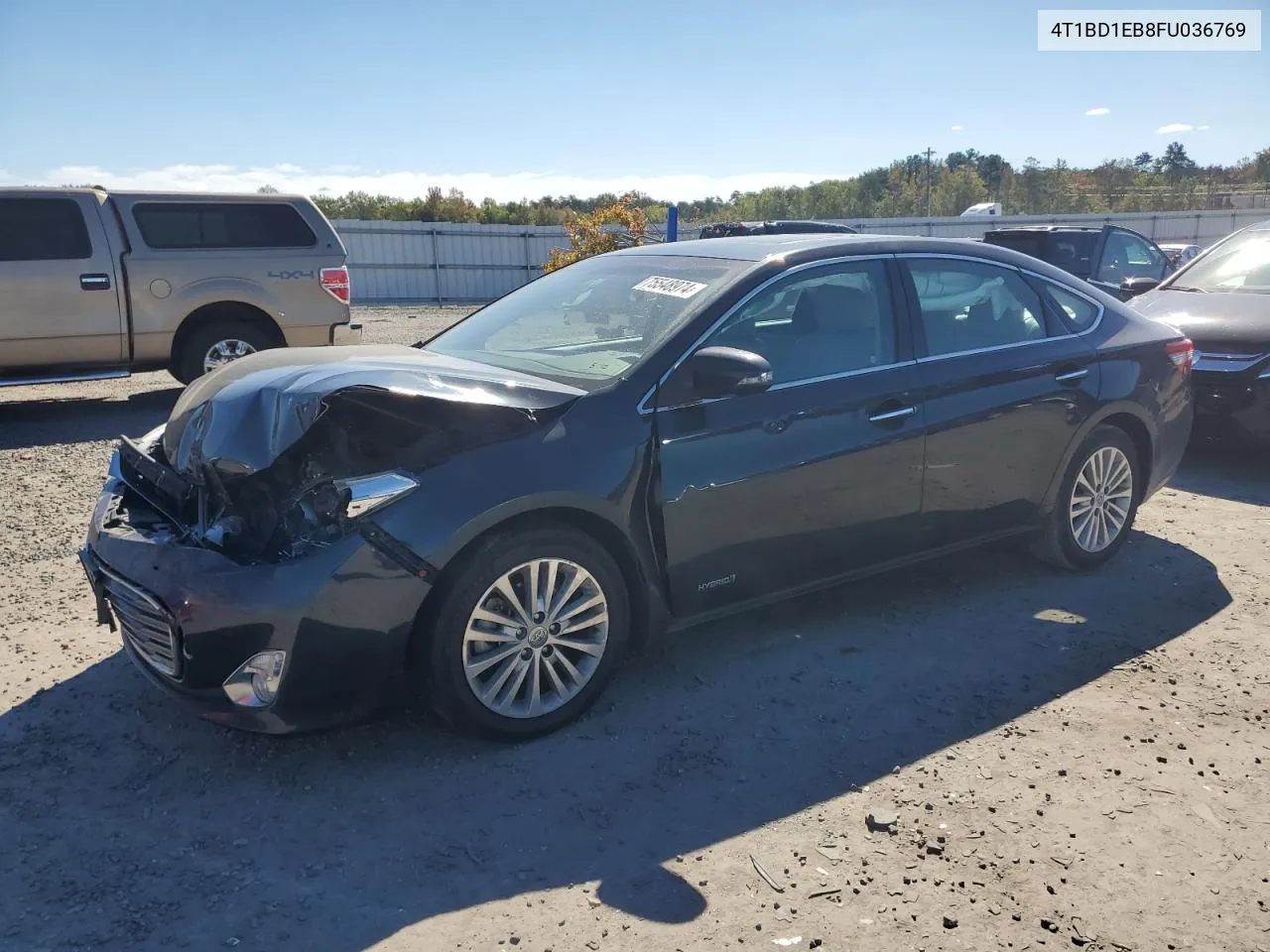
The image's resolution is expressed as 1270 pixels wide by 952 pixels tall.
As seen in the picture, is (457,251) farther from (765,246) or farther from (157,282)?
(765,246)

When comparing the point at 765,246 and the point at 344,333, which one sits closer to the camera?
the point at 765,246

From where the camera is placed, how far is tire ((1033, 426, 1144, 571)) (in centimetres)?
513

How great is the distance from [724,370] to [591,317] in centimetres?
95

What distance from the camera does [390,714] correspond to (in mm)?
3400

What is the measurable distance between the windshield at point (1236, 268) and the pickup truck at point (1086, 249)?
244cm

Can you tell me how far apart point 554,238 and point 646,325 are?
2466 centimetres

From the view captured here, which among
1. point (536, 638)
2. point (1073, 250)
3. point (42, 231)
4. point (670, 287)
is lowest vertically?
point (536, 638)

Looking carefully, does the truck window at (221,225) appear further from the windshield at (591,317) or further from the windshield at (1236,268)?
the windshield at (1236,268)

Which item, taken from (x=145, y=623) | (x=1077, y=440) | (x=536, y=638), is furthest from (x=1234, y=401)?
(x=145, y=623)

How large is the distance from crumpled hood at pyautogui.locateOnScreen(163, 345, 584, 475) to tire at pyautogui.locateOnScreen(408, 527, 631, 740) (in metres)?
0.54

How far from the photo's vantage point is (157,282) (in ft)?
30.3

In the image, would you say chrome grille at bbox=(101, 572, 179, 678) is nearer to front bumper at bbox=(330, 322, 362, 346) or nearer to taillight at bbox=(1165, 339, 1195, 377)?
taillight at bbox=(1165, 339, 1195, 377)

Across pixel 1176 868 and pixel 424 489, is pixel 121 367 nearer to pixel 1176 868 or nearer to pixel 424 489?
pixel 424 489

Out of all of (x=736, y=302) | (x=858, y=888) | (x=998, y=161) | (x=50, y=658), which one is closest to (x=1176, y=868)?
(x=858, y=888)
